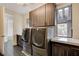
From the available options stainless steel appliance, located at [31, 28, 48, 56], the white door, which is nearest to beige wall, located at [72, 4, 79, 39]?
stainless steel appliance, located at [31, 28, 48, 56]

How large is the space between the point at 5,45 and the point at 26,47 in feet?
1.07

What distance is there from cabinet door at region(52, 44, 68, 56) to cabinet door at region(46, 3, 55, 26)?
14.5 inches

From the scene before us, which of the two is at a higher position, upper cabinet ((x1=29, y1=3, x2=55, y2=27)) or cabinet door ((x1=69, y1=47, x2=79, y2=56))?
upper cabinet ((x1=29, y1=3, x2=55, y2=27))

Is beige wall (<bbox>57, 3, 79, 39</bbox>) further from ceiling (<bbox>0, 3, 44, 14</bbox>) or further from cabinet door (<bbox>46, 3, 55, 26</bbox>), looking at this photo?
ceiling (<bbox>0, 3, 44, 14</bbox>)

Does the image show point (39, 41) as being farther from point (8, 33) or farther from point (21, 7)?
point (21, 7)

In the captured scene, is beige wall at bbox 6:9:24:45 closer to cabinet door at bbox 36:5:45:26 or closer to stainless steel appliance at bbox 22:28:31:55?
stainless steel appliance at bbox 22:28:31:55

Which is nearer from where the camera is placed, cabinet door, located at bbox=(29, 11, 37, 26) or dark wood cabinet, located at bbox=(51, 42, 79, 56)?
dark wood cabinet, located at bbox=(51, 42, 79, 56)

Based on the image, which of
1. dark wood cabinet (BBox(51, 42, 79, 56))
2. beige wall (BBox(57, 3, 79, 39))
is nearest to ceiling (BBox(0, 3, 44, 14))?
beige wall (BBox(57, 3, 79, 39))

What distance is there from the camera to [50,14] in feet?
6.08

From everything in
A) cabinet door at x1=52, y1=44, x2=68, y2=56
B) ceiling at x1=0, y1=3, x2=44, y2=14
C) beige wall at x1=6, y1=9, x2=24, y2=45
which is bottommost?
cabinet door at x1=52, y1=44, x2=68, y2=56

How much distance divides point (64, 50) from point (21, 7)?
919 mm

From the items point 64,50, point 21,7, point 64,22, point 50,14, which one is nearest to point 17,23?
point 21,7

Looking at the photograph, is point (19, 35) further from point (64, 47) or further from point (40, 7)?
point (64, 47)

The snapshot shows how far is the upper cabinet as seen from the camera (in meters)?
1.84
